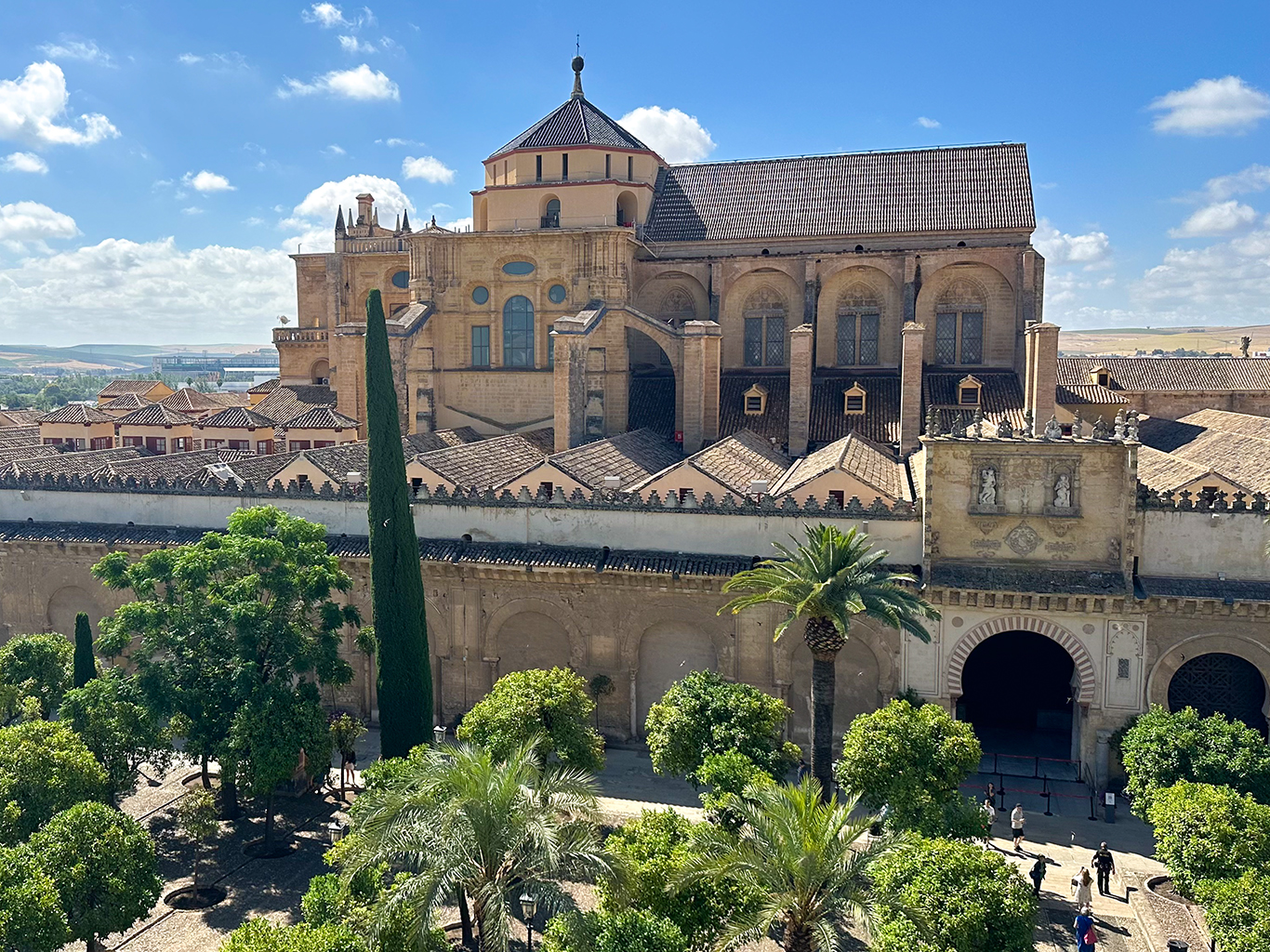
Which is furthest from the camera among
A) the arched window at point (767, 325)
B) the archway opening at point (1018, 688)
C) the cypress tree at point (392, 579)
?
the arched window at point (767, 325)

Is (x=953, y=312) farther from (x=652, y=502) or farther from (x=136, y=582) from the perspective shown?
(x=136, y=582)

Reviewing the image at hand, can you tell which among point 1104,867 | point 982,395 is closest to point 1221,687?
point 1104,867

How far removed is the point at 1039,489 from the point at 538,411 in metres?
20.6

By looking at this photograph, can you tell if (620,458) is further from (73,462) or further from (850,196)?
(73,462)

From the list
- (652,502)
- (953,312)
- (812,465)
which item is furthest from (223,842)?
(953,312)

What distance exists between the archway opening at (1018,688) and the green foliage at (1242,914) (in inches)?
478

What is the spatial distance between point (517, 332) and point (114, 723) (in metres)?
22.7

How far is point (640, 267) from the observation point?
41.3 metres

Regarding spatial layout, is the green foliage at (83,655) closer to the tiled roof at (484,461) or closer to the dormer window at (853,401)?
the tiled roof at (484,461)

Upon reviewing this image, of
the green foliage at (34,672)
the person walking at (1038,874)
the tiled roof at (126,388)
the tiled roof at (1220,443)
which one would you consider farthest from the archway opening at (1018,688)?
the tiled roof at (126,388)

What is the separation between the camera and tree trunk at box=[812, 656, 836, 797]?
20.4 m

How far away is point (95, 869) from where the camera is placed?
1544 cm

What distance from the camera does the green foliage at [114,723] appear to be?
19.6m

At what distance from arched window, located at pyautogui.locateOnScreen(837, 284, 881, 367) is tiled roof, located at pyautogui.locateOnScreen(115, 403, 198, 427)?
31630 mm
